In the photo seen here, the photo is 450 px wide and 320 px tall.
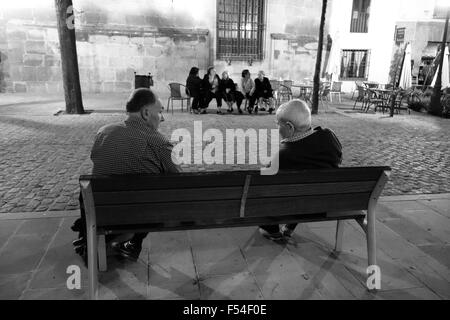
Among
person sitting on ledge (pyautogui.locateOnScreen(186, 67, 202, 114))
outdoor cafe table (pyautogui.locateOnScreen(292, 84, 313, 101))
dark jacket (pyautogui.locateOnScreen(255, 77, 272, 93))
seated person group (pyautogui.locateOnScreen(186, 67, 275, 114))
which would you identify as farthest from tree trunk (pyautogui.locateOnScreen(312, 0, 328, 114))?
person sitting on ledge (pyautogui.locateOnScreen(186, 67, 202, 114))

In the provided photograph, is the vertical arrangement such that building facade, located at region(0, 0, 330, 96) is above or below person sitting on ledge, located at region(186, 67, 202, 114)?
above

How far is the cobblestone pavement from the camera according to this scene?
16.0 feet

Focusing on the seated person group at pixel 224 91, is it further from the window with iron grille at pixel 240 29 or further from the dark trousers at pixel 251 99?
the window with iron grille at pixel 240 29

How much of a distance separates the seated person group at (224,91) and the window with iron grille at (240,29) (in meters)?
5.66

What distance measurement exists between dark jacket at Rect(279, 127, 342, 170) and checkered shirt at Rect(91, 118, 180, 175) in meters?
0.88

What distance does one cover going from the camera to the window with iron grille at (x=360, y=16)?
67.9 feet

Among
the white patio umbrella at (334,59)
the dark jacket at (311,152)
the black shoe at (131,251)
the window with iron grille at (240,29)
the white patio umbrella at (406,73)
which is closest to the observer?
the dark jacket at (311,152)

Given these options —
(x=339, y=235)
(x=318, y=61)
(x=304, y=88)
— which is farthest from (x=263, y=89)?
(x=339, y=235)

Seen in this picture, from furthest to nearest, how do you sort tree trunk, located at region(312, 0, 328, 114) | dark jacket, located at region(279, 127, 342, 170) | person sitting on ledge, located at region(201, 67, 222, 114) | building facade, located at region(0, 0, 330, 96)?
building facade, located at region(0, 0, 330, 96), tree trunk, located at region(312, 0, 328, 114), person sitting on ledge, located at region(201, 67, 222, 114), dark jacket, located at region(279, 127, 342, 170)

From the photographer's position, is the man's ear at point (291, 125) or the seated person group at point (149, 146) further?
the man's ear at point (291, 125)

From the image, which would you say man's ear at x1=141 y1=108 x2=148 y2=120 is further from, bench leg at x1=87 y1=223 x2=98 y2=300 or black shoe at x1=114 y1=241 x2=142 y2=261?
black shoe at x1=114 y1=241 x2=142 y2=261

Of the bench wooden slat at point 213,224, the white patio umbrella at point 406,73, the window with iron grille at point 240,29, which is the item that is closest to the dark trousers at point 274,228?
the bench wooden slat at point 213,224
